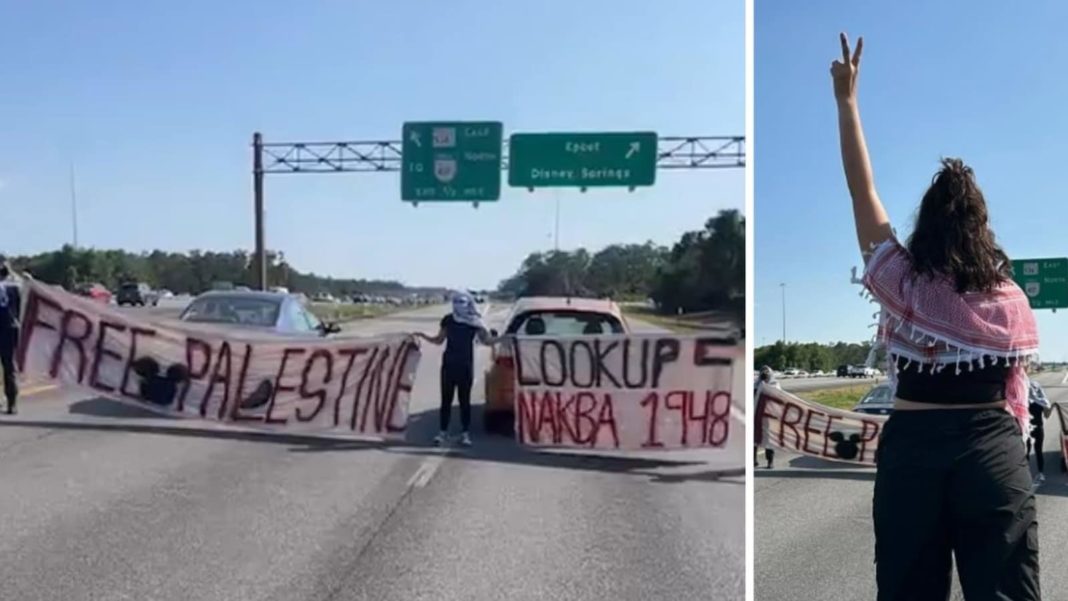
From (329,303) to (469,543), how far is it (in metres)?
8.02

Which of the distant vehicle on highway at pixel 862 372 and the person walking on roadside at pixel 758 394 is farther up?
the distant vehicle on highway at pixel 862 372

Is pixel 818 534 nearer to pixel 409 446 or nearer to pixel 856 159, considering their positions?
pixel 856 159

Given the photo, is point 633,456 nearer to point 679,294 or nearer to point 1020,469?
point 1020,469

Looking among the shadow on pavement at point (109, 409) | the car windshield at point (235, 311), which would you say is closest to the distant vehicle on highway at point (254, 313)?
the car windshield at point (235, 311)

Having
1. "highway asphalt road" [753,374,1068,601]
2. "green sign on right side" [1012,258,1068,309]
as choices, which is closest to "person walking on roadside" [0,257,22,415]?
"highway asphalt road" [753,374,1068,601]

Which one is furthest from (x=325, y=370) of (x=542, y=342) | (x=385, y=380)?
(x=542, y=342)

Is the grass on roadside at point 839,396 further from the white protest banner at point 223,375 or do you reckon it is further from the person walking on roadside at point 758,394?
the white protest banner at point 223,375

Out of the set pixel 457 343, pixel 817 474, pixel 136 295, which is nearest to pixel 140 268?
pixel 136 295

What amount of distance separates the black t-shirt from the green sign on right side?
472 cm

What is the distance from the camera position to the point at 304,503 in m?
4.86

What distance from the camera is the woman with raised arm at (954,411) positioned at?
1.84m

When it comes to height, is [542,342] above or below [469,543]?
above

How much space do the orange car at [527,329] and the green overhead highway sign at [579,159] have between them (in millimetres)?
7739

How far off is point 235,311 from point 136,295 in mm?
648
